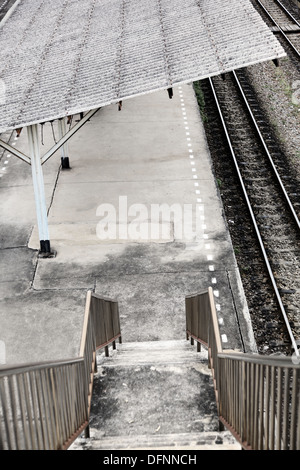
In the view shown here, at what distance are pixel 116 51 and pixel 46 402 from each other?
9.19 meters

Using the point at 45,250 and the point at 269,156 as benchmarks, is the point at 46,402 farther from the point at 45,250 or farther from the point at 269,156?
the point at 269,156

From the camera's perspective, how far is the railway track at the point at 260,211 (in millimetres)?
10711

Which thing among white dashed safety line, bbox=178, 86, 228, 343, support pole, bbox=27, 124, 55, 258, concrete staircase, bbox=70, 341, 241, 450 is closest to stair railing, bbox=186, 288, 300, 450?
concrete staircase, bbox=70, 341, 241, 450

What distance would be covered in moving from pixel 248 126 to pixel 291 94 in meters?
→ 3.01

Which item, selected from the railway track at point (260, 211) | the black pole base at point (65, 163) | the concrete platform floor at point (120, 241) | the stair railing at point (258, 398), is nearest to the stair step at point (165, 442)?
the stair railing at point (258, 398)

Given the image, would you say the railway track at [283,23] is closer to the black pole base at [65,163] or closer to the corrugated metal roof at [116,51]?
the corrugated metal roof at [116,51]

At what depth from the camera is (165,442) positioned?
534cm

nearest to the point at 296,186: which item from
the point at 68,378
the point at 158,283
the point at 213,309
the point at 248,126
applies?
the point at 248,126

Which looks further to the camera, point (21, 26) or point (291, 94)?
point (291, 94)

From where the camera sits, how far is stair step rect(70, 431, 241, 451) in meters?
5.23

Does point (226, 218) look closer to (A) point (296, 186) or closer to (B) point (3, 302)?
(A) point (296, 186)

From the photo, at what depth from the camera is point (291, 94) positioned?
2008 cm

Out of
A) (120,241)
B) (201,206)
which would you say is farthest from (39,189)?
(201,206)
